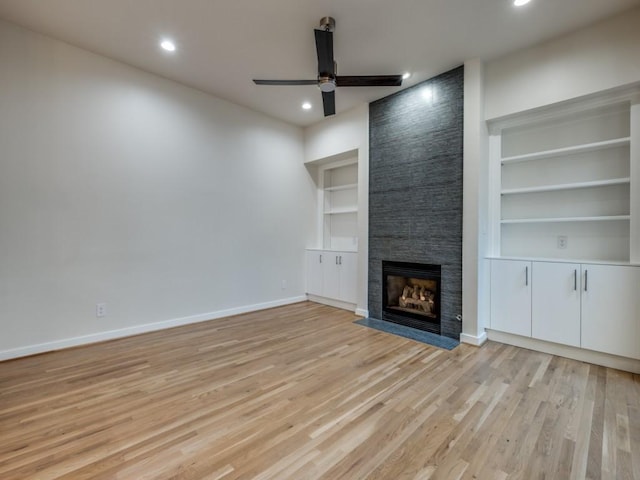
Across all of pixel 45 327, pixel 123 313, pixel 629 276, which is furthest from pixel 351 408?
pixel 45 327

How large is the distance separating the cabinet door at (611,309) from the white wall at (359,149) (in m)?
2.36

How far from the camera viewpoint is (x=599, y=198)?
295 cm

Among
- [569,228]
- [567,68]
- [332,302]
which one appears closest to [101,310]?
[332,302]

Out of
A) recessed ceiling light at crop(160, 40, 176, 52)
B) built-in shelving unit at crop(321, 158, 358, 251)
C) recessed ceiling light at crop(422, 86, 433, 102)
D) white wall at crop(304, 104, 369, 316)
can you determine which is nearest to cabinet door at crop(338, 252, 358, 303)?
white wall at crop(304, 104, 369, 316)

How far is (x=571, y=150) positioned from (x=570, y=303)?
149cm

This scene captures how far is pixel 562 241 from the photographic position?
10.3ft

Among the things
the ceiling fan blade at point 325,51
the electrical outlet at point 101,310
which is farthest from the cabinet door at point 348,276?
the electrical outlet at point 101,310

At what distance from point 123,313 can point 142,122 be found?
7.35ft

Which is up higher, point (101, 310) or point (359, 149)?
point (359, 149)

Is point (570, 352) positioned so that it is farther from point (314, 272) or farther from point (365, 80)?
point (314, 272)

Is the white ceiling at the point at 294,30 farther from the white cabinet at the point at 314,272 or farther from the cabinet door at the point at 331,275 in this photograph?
the white cabinet at the point at 314,272

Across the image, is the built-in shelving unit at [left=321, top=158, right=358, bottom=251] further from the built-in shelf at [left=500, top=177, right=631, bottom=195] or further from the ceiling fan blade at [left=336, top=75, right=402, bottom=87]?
the built-in shelf at [left=500, top=177, right=631, bottom=195]

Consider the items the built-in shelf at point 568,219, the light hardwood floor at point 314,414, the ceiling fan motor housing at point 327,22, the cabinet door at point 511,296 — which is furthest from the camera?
the cabinet door at point 511,296

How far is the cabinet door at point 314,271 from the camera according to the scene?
5074 mm
